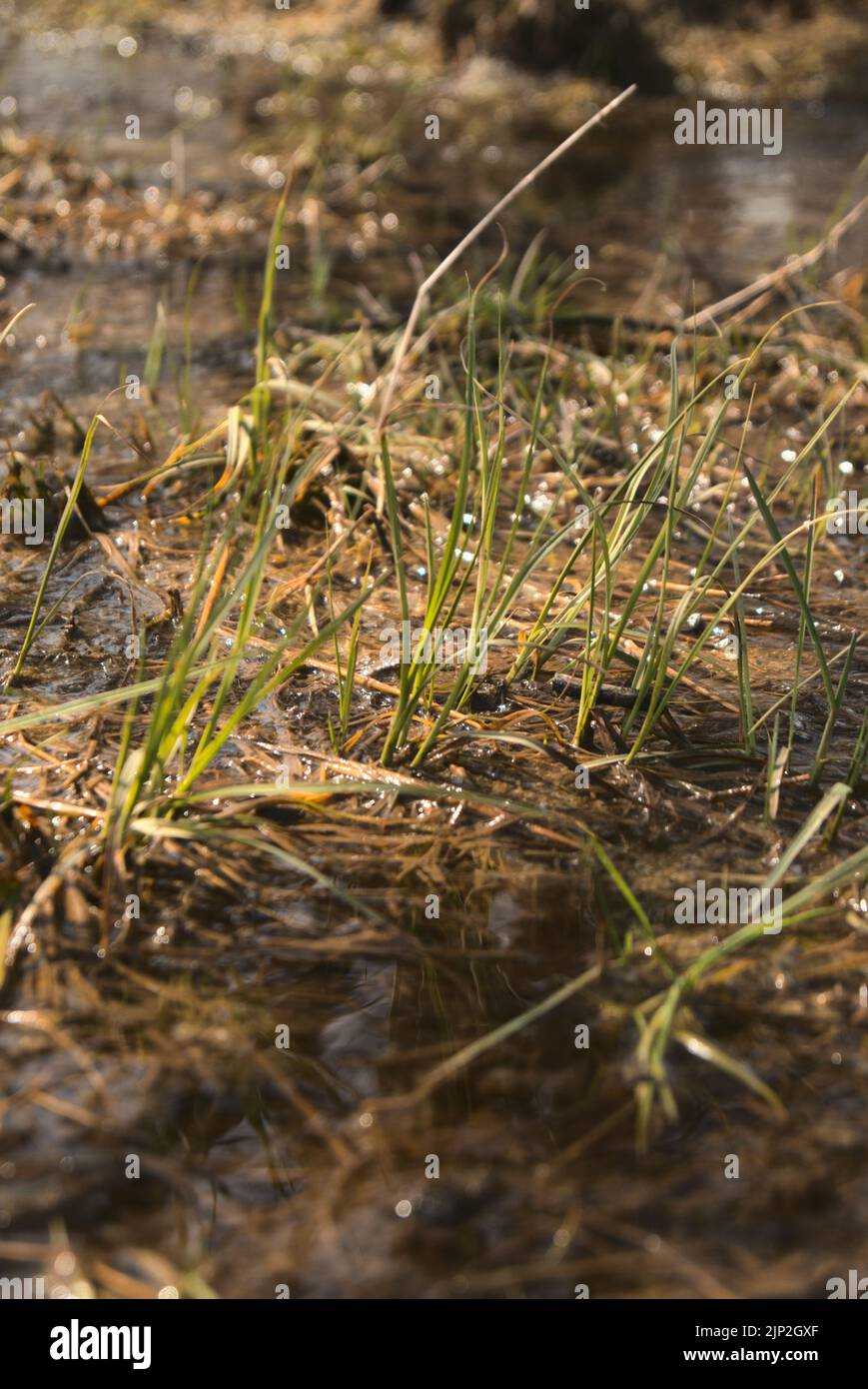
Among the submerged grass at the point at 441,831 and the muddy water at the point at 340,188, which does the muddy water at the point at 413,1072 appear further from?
the muddy water at the point at 340,188

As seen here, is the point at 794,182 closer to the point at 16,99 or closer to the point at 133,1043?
the point at 16,99

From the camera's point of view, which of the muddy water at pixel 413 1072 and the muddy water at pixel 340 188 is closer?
the muddy water at pixel 413 1072

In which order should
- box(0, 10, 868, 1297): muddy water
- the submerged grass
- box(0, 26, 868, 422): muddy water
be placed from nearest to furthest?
box(0, 10, 868, 1297): muddy water < the submerged grass < box(0, 26, 868, 422): muddy water

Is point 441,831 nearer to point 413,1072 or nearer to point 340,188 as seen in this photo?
point 413,1072

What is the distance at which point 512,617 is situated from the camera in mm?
2643

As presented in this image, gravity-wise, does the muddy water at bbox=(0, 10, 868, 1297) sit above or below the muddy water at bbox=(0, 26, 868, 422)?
below

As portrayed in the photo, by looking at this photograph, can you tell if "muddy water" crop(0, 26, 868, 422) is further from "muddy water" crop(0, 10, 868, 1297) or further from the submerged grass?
"muddy water" crop(0, 10, 868, 1297)

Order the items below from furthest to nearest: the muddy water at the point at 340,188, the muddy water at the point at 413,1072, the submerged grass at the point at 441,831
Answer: the muddy water at the point at 340,188 → the submerged grass at the point at 441,831 → the muddy water at the point at 413,1072

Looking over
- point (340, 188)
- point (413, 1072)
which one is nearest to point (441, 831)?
point (413, 1072)

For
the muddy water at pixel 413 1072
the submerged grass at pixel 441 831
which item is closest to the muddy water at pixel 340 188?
the submerged grass at pixel 441 831

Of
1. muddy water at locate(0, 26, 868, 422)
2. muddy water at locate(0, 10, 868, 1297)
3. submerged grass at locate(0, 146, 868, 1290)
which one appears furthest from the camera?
muddy water at locate(0, 26, 868, 422)

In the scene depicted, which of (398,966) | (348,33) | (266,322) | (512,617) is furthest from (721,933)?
(348,33)

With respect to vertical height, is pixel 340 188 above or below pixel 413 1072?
above

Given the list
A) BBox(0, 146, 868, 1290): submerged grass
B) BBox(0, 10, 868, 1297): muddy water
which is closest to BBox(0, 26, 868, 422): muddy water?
BBox(0, 146, 868, 1290): submerged grass
